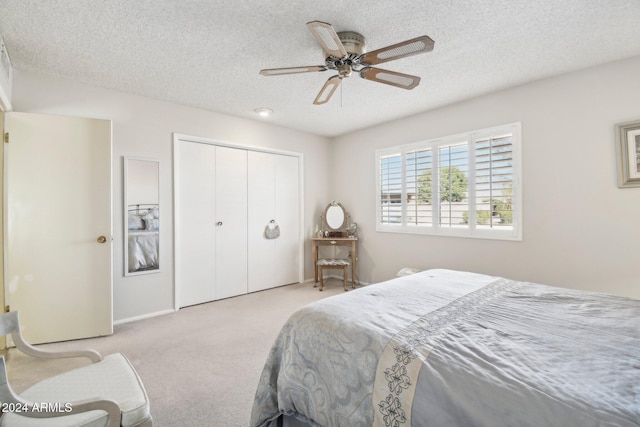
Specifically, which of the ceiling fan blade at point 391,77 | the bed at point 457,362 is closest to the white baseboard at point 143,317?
the bed at point 457,362

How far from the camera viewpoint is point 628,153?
2457 millimetres

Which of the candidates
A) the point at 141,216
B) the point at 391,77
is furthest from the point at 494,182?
the point at 141,216

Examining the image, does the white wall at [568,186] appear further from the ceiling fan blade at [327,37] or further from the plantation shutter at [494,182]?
the ceiling fan blade at [327,37]

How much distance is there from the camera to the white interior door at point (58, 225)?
2.53 meters

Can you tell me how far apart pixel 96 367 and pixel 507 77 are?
3.81 metres

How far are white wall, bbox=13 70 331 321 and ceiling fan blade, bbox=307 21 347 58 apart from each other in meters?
2.41

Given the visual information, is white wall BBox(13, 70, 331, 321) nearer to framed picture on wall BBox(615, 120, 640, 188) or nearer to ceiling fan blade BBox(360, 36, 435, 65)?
ceiling fan blade BBox(360, 36, 435, 65)

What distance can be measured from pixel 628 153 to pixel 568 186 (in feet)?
1.51

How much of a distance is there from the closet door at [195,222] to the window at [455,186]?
239cm

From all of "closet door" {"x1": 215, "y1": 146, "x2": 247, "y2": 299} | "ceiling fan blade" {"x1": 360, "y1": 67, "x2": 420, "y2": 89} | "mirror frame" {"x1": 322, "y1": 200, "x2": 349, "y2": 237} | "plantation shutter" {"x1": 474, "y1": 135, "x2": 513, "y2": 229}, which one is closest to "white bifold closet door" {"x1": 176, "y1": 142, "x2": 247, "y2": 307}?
"closet door" {"x1": 215, "y1": 146, "x2": 247, "y2": 299}

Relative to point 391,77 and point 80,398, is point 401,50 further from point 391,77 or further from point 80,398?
point 80,398

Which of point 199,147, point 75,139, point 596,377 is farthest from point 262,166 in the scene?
point 596,377

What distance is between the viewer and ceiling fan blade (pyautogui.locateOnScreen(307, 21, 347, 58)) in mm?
1570

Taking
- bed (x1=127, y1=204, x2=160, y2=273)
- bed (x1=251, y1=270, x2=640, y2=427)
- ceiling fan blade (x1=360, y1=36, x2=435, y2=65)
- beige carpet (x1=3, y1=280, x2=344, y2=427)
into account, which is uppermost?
ceiling fan blade (x1=360, y1=36, x2=435, y2=65)
